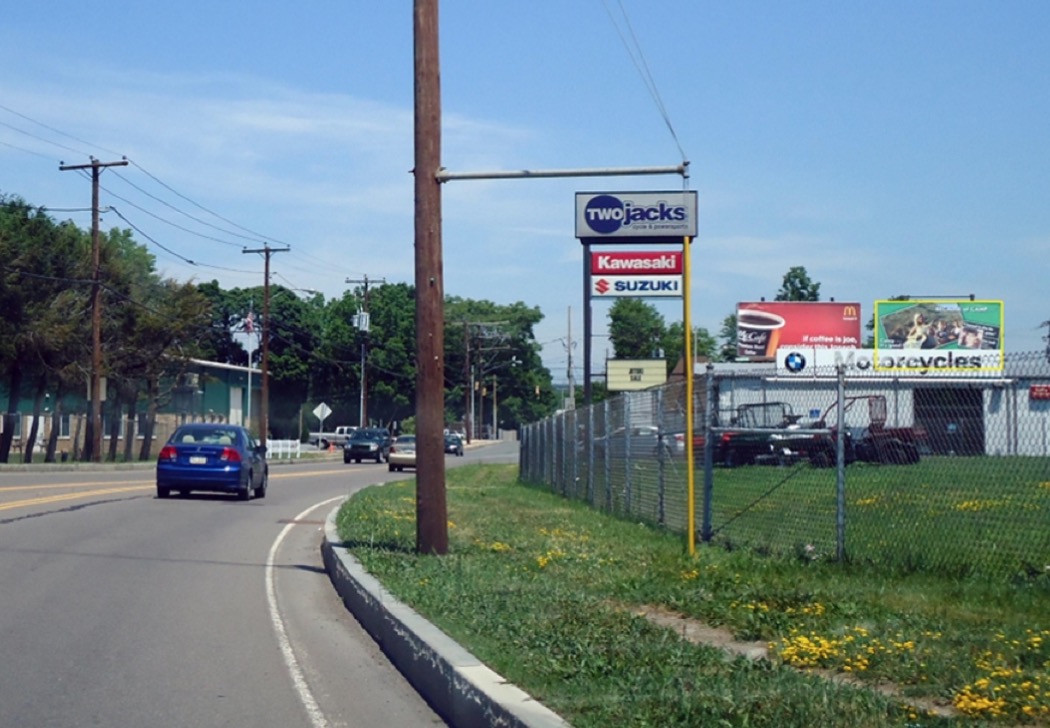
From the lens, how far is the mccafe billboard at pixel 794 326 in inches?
2689

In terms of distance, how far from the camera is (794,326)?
6919 centimetres

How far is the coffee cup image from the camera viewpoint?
69.4 metres

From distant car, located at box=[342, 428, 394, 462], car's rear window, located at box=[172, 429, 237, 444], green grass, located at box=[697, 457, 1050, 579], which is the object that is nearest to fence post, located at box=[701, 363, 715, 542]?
green grass, located at box=[697, 457, 1050, 579]

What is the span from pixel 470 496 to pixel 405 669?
57.3 feet

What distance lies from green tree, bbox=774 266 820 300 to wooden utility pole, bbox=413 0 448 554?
76255 millimetres

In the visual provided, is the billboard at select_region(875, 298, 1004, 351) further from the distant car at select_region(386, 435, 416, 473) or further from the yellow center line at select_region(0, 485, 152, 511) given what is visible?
the yellow center line at select_region(0, 485, 152, 511)

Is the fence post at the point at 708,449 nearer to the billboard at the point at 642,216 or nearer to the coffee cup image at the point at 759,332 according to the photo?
the billboard at the point at 642,216

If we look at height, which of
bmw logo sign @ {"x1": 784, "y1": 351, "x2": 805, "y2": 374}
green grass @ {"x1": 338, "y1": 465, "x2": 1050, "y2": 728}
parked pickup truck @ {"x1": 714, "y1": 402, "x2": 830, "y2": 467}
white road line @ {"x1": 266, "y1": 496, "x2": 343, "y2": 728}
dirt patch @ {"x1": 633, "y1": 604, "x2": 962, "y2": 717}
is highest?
bmw logo sign @ {"x1": 784, "y1": 351, "x2": 805, "y2": 374}

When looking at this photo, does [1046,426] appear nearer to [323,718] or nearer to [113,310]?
[323,718]

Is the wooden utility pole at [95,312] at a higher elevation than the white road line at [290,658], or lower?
higher

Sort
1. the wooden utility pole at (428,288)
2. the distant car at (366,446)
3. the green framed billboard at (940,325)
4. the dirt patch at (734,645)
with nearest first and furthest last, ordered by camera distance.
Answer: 1. the dirt patch at (734,645)
2. the wooden utility pole at (428,288)
3. the distant car at (366,446)
4. the green framed billboard at (940,325)

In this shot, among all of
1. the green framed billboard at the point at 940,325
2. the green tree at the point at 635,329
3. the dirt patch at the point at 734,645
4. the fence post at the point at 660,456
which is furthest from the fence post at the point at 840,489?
the green framed billboard at the point at 940,325

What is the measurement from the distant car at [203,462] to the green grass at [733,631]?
36.3ft

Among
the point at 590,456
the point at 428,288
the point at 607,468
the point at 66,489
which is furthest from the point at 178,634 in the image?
the point at 66,489
